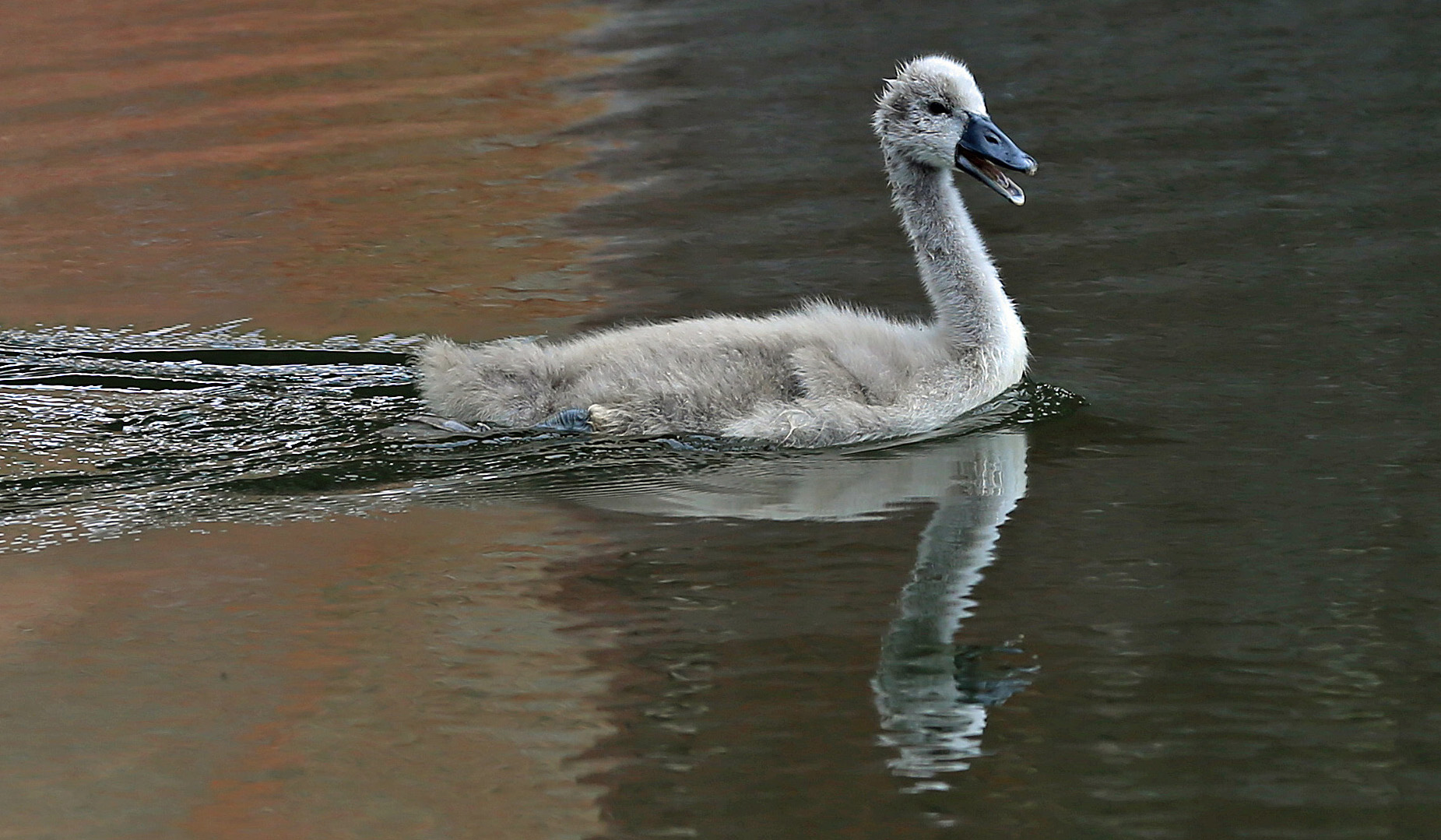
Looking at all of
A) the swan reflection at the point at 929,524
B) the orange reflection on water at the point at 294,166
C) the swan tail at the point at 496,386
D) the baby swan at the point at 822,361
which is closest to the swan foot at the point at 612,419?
the baby swan at the point at 822,361

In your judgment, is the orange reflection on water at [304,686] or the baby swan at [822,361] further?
the baby swan at [822,361]

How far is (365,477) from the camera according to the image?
6.05 meters

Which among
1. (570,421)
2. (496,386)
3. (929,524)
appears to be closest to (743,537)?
(929,524)

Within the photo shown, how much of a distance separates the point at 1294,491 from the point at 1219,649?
1.25m

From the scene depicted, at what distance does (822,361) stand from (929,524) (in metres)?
0.91

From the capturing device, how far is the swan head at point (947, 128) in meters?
6.60

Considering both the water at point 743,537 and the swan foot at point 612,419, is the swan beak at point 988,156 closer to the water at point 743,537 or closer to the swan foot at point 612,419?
the water at point 743,537

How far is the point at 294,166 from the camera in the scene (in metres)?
11.5

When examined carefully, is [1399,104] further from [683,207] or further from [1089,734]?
[1089,734]

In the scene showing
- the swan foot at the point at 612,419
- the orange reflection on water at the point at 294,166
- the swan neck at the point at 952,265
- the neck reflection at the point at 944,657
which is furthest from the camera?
the orange reflection on water at the point at 294,166

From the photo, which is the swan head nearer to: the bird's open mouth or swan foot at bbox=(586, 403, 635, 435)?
the bird's open mouth

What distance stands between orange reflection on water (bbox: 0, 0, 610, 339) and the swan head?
6.17 ft

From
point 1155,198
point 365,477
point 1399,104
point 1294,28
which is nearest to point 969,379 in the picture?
point 365,477

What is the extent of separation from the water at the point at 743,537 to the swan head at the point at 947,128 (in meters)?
0.80
